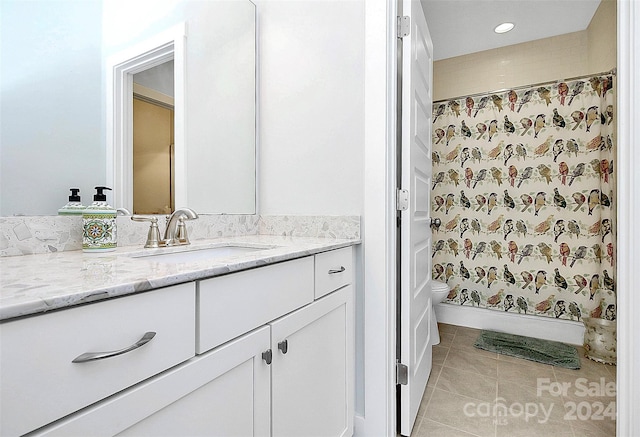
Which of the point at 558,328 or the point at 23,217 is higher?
the point at 23,217

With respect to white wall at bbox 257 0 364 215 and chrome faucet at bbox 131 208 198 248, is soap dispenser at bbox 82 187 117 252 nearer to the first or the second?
chrome faucet at bbox 131 208 198 248

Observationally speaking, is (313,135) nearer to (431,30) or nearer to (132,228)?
(132,228)

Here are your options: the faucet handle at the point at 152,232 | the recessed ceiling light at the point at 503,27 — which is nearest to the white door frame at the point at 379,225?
the faucet handle at the point at 152,232

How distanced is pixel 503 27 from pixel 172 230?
2763mm

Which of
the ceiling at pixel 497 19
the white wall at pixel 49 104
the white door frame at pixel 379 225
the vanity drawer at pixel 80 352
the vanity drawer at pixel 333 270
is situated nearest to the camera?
the vanity drawer at pixel 80 352

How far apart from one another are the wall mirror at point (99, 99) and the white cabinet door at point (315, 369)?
71 cm

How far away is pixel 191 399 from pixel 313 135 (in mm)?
1145

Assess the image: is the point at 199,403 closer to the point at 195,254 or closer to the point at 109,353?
Result: the point at 109,353

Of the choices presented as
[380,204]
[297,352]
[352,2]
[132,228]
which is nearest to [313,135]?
[380,204]

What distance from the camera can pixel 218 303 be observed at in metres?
0.70

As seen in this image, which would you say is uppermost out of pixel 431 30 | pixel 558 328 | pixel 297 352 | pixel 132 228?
pixel 431 30

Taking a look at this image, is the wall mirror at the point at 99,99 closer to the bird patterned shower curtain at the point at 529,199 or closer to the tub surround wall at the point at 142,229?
the tub surround wall at the point at 142,229

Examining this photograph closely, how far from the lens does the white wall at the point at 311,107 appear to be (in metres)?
1.39

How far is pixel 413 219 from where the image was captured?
1444 millimetres
